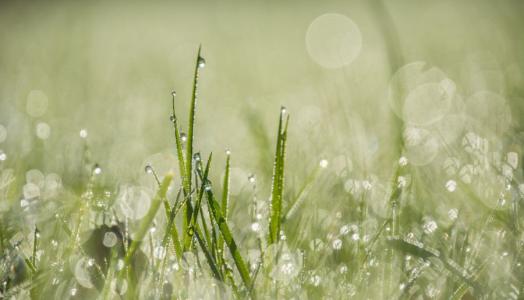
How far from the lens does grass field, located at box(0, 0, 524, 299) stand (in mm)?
825

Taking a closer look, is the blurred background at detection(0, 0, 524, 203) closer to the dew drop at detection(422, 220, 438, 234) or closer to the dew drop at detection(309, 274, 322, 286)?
the dew drop at detection(422, 220, 438, 234)

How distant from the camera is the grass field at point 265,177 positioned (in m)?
0.82

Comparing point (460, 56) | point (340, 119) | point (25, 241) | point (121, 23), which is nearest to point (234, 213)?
point (25, 241)

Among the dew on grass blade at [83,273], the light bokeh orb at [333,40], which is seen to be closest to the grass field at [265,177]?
the dew on grass blade at [83,273]

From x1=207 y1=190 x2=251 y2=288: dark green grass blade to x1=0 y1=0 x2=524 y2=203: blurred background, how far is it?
2.49ft

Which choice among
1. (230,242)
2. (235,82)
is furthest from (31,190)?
(235,82)

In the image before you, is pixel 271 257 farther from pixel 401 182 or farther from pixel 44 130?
pixel 44 130

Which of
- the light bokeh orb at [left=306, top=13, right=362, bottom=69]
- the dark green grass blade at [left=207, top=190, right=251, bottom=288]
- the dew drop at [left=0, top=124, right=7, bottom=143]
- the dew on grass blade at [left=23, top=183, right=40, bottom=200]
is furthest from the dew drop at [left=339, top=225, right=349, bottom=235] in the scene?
the light bokeh orb at [left=306, top=13, right=362, bottom=69]

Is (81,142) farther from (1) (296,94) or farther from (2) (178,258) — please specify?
(1) (296,94)

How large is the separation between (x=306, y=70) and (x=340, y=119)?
9.27 feet

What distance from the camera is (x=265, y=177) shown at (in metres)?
1.63

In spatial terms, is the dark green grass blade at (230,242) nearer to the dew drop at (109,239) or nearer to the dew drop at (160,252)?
the dew drop at (160,252)

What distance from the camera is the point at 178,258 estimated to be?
0.84m

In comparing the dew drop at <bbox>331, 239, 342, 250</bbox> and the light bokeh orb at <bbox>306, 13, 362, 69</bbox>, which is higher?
the light bokeh orb at <bbox>306, 13, 362, 69</bbox>
